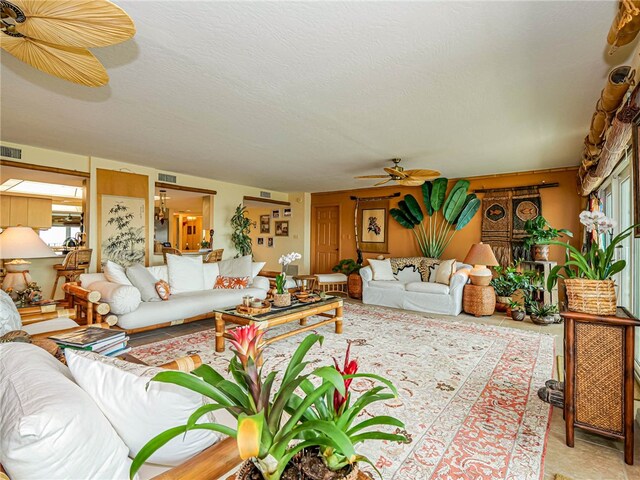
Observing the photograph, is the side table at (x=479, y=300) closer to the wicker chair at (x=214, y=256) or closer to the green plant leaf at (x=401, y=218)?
the green plant leaf at (x=401, y=218)

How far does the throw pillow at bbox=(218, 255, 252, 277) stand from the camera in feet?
17.3

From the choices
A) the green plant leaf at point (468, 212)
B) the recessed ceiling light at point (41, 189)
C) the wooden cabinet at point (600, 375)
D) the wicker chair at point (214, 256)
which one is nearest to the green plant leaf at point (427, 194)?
the green plant leaf at point (468, 212)

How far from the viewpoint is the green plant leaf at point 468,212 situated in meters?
6.20

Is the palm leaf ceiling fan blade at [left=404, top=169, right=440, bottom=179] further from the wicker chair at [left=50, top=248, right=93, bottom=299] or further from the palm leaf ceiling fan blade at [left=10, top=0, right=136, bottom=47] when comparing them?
the wicker chair at [left=50, top=248, right=93, bottom=299]

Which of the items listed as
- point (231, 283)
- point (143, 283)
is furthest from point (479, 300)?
point (143, 283)

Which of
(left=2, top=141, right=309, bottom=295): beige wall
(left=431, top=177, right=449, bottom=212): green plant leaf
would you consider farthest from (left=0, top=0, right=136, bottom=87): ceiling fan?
(left=431, top=177, right=449, bottom=212): green plant leaf

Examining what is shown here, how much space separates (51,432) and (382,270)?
5.93 m

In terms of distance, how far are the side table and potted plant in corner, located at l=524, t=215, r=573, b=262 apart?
3.48ft

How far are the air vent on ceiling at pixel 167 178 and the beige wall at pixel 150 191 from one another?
6 cm

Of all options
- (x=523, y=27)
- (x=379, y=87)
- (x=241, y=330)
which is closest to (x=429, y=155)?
(x=379, y=87)

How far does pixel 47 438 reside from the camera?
70 centimetres

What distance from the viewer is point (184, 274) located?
4684mm

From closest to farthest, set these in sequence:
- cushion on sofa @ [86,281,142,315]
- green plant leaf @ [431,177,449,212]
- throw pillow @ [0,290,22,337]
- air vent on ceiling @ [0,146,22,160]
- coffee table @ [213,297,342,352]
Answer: throw pillow @ [0,290,22,337]
coffee table @ [213,297,342,352]
cushion on sofa @ [86,281,142,315]
air vent on ceiling @ [0,146,22,160]
green plant leaf @ [431,177,449,212]

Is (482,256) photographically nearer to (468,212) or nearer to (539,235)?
(539,235)
